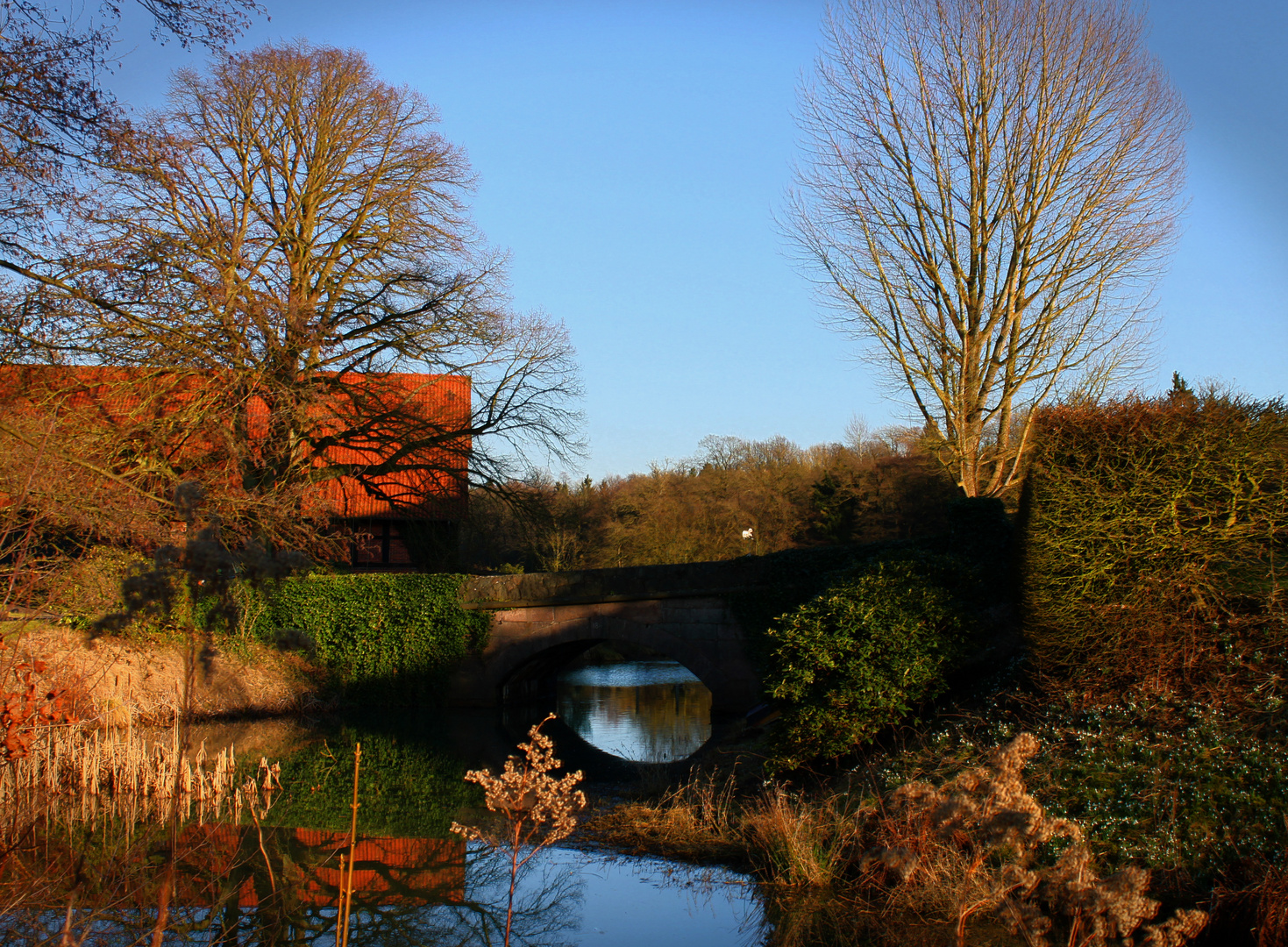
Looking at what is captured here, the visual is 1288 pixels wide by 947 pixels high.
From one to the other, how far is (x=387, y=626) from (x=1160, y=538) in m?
13.4

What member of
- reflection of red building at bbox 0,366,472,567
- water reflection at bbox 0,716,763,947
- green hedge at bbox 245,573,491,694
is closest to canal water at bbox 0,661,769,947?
water reflection at bbox 0,716,763,947

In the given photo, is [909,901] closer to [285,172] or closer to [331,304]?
[331,304]

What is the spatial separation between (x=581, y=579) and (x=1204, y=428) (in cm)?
1083

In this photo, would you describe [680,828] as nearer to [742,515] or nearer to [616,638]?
[616,638]

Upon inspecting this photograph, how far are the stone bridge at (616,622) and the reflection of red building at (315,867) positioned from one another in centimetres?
789

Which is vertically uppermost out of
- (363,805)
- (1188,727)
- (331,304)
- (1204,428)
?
(331,304)

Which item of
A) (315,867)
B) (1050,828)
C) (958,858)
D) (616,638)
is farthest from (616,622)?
(1050,828)

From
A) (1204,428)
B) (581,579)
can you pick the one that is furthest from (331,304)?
(1204,428)

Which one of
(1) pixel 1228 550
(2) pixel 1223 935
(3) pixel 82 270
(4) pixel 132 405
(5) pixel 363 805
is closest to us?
(2) pixel 1223 935

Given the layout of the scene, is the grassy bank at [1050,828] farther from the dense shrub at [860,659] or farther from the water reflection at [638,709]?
the water reflection at [638,709]

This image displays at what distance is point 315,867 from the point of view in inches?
240

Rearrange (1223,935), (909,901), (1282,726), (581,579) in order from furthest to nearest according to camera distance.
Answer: (581,579) < (1282,726) < (909,901) < (1223,935)

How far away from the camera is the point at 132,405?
13.9 metres

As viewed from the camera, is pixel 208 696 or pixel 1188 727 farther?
pixel 208 696
